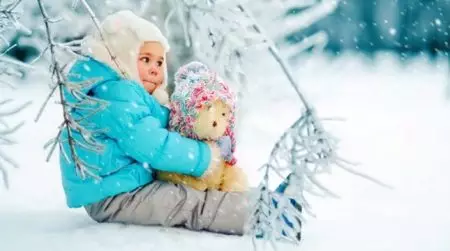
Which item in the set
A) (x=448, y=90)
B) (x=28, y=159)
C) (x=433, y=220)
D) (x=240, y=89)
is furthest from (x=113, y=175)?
(x=448, y=90)

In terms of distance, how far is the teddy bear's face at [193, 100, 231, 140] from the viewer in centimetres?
450

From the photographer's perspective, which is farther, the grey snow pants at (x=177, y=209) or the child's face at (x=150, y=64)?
the child's face at (x=150, y=64)

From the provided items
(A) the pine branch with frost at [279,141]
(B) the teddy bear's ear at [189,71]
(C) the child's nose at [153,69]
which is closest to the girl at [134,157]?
(C) the child's nose at [153,69]

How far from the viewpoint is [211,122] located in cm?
450

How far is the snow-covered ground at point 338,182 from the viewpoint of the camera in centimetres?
431

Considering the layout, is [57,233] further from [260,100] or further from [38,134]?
[38,134]

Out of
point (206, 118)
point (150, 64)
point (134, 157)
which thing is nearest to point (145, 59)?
point (150, 64)

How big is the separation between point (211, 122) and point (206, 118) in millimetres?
40

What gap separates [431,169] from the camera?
26.6 ft

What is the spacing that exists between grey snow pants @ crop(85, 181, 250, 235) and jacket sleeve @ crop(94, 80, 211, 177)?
17cm

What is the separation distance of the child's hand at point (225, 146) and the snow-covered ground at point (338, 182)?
523 millimetres

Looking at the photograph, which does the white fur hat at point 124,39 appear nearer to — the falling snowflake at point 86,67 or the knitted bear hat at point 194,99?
the falling snowflake at point 86,67

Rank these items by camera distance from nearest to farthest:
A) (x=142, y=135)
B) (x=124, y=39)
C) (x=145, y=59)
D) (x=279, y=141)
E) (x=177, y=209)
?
(x=279, y=141) < (x=142, y=135) < (x=177, y=209) < (x=124, y=39) < (x=145, y=59)

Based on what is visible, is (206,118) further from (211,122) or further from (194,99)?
→ (194,99)
